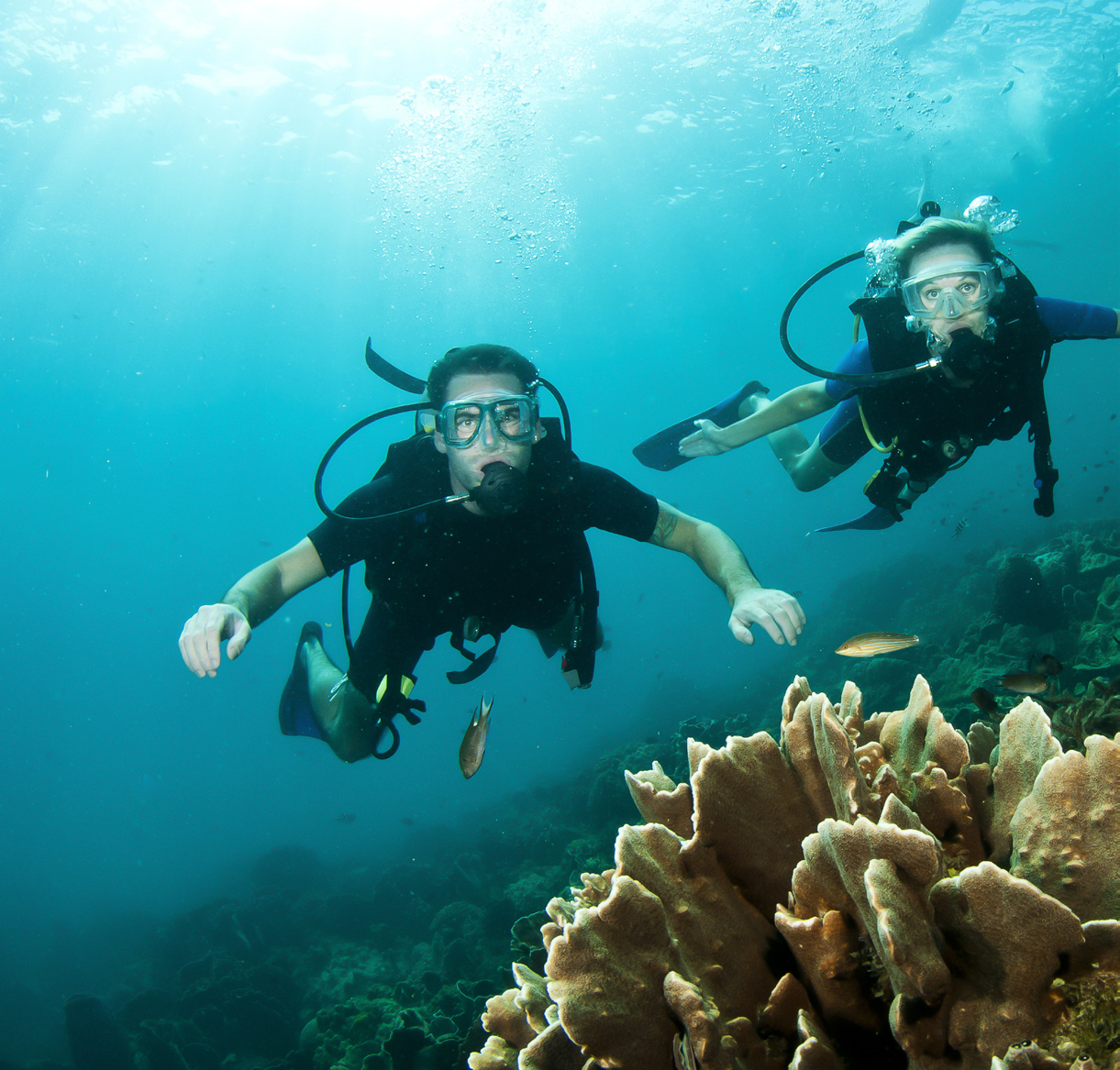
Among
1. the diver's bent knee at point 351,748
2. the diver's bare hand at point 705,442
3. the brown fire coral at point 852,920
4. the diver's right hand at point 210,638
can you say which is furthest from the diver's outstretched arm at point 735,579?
the diver's bent knee at point 351,748

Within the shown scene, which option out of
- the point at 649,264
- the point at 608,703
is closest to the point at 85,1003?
the point at 649,264

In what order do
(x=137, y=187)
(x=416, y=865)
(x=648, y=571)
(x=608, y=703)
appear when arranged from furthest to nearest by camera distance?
(x=648, y=571)
(x=608, y=703)
(x=137, y=187)
(x=416, y=865)

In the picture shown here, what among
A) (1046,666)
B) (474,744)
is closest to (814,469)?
(1046,666)

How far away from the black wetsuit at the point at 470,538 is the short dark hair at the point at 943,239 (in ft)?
10.6

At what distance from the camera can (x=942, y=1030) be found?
1.30 metres

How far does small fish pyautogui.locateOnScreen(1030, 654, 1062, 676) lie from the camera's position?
161 inches

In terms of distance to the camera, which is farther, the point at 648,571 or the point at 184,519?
the point at 648,571

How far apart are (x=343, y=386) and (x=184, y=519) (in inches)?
1878

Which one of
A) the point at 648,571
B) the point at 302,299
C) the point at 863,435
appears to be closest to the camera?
the point at 863,435

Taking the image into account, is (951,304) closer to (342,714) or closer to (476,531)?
(476,531)

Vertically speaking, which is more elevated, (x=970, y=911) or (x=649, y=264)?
(x=649, y=264)

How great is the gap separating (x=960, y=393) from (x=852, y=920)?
497 cm

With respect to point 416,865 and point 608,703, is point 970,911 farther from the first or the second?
point 608,703

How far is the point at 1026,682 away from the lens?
387 centimetres
